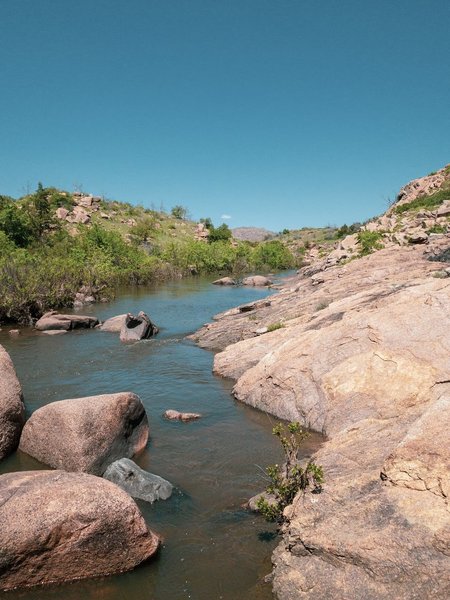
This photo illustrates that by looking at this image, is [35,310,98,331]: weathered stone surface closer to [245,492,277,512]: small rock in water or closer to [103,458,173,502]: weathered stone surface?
[103,458,173,502]: weathered stone surface

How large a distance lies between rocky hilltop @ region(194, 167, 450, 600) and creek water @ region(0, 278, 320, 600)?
60 centimetres

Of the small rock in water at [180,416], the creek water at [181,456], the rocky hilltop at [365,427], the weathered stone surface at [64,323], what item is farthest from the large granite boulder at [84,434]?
the weathered stone surface at [64,323]

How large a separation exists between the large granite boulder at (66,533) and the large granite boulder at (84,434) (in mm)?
2223

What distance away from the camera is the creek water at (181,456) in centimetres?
551

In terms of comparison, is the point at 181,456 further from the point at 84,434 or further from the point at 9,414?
the point at 9,414

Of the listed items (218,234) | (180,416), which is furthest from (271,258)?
(180,416)

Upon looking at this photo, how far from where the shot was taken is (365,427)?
26.2 feet

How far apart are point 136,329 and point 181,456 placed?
38.7ft

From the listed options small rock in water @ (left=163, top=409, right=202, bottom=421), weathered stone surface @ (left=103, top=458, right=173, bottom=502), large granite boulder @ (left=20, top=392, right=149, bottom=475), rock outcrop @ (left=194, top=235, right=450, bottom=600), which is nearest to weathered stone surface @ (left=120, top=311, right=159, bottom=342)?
rock outcrop @ (left=194, top=235, right=450, bottom=600)

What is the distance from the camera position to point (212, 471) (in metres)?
8.33

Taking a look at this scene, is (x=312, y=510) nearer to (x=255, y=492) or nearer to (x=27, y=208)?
(x=255, y=492)

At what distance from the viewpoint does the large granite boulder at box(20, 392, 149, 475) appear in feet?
26.7

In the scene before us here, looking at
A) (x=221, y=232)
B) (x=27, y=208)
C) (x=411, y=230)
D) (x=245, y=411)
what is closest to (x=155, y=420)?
(x=245, y=411)

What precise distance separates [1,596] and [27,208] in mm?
55370
